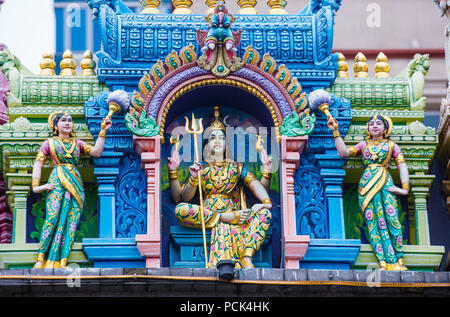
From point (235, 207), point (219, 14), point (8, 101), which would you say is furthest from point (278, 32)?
point (8, 101)

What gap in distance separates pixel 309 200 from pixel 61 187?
287 centimetres

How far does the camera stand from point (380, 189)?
1620 centimetres

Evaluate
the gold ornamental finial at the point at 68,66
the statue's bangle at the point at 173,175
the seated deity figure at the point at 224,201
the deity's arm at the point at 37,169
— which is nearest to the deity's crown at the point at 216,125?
the seated deity figure at the point at 224,201

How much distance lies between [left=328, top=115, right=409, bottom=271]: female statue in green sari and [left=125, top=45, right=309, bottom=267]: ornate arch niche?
598 mm

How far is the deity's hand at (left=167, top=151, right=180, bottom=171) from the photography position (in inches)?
649

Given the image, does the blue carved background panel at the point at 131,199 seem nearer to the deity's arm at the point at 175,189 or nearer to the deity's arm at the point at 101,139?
the deity's arm at the point at 175,189

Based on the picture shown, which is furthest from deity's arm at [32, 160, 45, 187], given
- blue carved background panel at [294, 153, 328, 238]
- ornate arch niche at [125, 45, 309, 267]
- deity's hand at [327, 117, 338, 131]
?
deity's hand at [327, 117, 338, 131]

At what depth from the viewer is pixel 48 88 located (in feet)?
55.4

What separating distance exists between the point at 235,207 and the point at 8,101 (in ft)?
9.87

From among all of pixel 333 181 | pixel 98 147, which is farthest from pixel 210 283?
pixel 333 181
